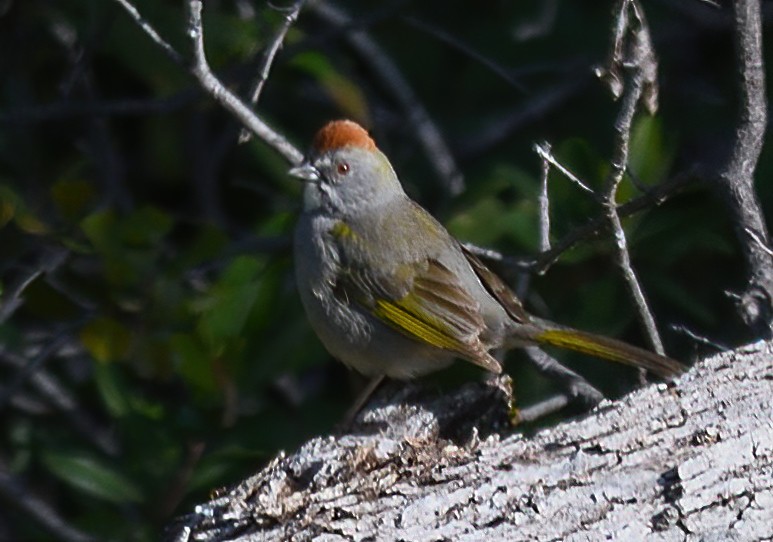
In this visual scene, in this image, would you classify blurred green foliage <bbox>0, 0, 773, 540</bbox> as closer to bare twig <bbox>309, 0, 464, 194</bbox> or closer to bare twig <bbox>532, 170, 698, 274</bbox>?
bare twig <bbox>309, 0, 464, 194</bbox>

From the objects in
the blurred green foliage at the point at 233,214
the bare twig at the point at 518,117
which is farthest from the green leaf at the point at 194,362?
the bare twig at the point at 518,117

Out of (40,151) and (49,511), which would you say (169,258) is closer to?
(49,511)

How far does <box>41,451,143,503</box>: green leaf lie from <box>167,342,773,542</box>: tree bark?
5.27 feet

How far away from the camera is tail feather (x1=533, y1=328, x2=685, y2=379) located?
4242 millimetres

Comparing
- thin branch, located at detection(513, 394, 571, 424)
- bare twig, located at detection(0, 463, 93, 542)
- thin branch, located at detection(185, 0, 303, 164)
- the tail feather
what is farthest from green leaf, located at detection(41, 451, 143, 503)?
the tail feather

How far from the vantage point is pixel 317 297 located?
16.1 ft

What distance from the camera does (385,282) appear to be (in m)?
4.97

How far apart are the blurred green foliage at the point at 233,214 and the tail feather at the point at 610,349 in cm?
21

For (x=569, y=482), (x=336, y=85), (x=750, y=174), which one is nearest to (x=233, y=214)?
(x=336, y=85)

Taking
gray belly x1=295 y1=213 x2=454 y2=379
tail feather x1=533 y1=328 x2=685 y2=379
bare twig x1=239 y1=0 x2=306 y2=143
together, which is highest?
bare twig x1=239 y1=0 x2=306 y2=143

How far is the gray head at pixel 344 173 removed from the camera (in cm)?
516

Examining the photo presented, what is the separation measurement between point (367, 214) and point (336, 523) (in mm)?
2203

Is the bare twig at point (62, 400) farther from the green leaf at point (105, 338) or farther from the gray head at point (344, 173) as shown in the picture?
the gray head at point (344, 173)

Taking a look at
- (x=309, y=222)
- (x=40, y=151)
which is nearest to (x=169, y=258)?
(x=309, y=222)
